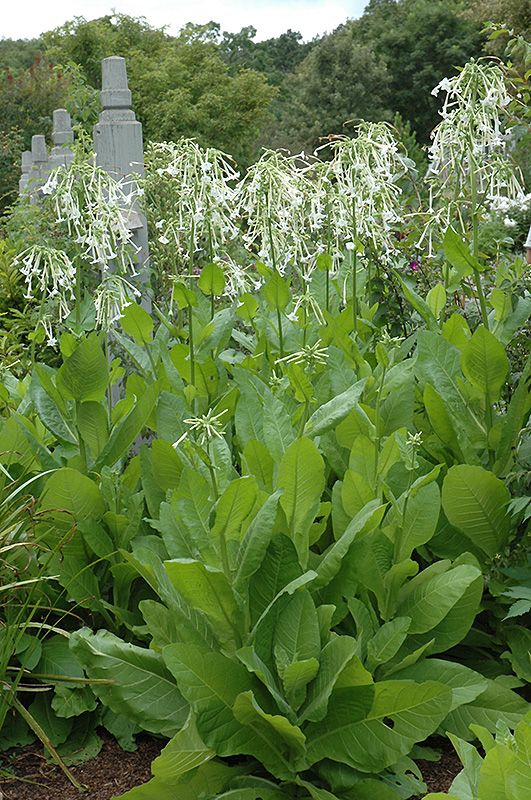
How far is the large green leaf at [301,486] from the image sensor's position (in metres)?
2.89

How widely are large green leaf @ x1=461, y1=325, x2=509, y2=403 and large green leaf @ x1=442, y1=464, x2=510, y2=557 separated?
0.39m

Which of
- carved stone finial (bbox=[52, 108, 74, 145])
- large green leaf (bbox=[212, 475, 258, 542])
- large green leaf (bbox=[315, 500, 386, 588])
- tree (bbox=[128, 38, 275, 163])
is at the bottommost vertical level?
large green leaf (bbox=[315, 500, 386, 588])

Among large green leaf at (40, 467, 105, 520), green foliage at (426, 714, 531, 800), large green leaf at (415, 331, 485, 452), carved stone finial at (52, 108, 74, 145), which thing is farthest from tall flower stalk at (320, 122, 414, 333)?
carved stone finial at (52, 108, 74, 145)

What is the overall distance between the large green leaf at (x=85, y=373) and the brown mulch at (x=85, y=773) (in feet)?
3.95

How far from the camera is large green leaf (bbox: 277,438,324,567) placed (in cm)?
→ 289

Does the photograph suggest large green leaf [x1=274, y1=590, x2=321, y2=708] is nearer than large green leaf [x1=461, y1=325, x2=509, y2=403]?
Yes

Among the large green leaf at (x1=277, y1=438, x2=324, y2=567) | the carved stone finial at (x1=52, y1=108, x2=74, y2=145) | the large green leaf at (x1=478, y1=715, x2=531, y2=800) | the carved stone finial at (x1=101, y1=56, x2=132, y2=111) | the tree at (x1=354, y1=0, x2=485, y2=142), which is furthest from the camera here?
the tree at (x1=354, y1=0, x2=485, y2=142)

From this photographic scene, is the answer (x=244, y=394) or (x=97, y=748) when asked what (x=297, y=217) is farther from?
(x=97, y=748)

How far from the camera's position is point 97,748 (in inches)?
126

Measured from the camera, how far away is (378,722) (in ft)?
9.06

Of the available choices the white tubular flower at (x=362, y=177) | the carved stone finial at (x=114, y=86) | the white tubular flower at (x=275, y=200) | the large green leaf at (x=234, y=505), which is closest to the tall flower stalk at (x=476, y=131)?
the white tubular flower at (x=362, y=177)

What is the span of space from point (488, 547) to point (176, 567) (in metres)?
1.29

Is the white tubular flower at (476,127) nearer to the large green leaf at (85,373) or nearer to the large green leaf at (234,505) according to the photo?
the large green leaf at (85,373)

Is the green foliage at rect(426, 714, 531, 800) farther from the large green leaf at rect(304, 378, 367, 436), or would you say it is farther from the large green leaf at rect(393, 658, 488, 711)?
the large green leaf at rect(304, 378, 367, 436)
